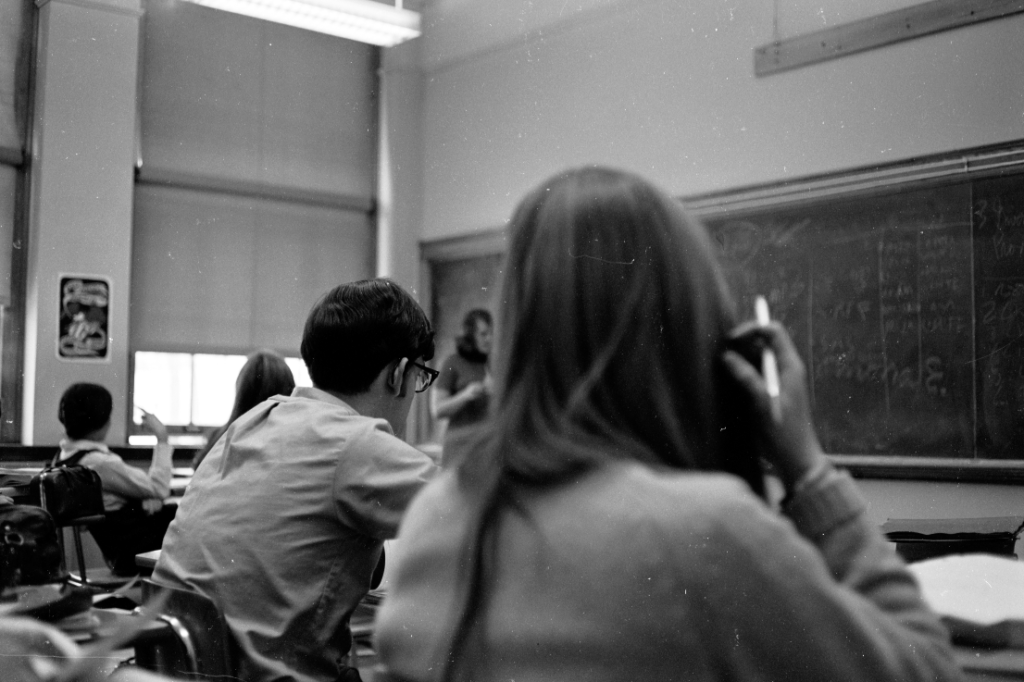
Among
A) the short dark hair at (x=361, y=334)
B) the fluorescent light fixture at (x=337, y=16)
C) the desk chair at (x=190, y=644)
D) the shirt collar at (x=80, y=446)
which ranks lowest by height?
the desk chair at (x=190, y=644)

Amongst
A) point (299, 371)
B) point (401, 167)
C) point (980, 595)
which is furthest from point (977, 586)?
point (299, 371)

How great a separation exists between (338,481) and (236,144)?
323mm

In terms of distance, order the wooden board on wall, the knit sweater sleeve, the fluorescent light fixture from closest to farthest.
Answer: the knit sweater sleeve, the wooden board on wall, the fluorescent light fixture

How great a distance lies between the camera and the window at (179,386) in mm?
598

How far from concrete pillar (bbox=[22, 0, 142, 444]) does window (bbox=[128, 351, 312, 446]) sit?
1 centimetres

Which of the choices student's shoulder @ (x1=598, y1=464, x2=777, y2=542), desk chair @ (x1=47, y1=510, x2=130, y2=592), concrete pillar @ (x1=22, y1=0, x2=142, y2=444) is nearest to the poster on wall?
concrete pillar @ (x1=22, y1=0, x2=142, y2=444)

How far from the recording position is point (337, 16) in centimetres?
66

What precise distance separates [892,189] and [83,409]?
1.58ft

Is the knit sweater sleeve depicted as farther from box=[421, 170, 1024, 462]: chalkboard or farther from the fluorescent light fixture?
the fluorescent light fixture

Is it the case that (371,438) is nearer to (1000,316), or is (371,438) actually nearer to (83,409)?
(83,409)

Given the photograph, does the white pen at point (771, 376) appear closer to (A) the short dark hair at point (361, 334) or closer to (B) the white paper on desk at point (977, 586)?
(B) the white paper on desk at point (977, 586)

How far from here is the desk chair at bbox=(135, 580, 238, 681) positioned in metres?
0.77

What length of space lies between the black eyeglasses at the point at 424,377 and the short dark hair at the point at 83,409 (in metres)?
0.20

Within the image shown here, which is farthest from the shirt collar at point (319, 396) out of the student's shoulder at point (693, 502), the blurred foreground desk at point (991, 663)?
the blurred foreground desk at point (991, 663)
